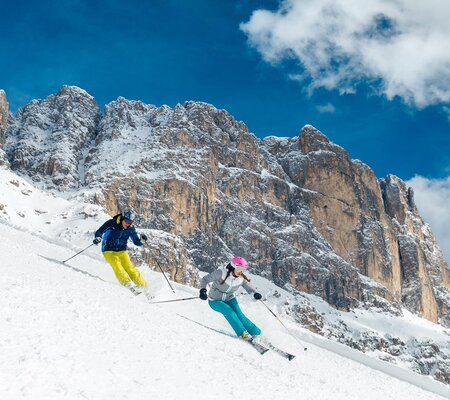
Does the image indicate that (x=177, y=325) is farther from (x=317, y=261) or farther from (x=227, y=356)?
(x=317, y=261)

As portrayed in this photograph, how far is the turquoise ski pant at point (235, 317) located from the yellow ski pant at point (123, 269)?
99.8 inches

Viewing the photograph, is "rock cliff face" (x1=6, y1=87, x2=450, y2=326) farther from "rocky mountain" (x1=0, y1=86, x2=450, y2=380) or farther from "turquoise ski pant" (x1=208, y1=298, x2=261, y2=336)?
"turquoise ski pant" (x1=208, y1=298, x2=261, y2=336)

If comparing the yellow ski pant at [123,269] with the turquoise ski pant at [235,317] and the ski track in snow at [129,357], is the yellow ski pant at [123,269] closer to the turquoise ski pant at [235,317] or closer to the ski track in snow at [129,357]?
the ski track in snow at [129,357]

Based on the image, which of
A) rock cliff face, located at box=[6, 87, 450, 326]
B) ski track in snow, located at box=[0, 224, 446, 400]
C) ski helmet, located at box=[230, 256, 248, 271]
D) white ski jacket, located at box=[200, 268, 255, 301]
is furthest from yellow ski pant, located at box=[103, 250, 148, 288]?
rock cliff face, located at box=[6, 87, 450, 326]

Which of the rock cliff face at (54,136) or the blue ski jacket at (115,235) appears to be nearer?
the blue ski jacket at (115,235)

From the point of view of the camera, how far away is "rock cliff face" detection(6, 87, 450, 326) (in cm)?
15112

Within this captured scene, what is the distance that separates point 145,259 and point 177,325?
317 feet

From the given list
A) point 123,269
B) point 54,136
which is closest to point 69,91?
point 54,136

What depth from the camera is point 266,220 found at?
178 m

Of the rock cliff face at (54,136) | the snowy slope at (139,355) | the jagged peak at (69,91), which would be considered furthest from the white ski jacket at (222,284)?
the jagged peak at (69,91)

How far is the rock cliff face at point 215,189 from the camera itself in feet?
496

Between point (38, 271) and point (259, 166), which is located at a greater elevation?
point (259, 166)

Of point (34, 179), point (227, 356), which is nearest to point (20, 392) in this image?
point (227, 356)

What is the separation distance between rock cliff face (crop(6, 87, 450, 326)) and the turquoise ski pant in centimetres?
12831
